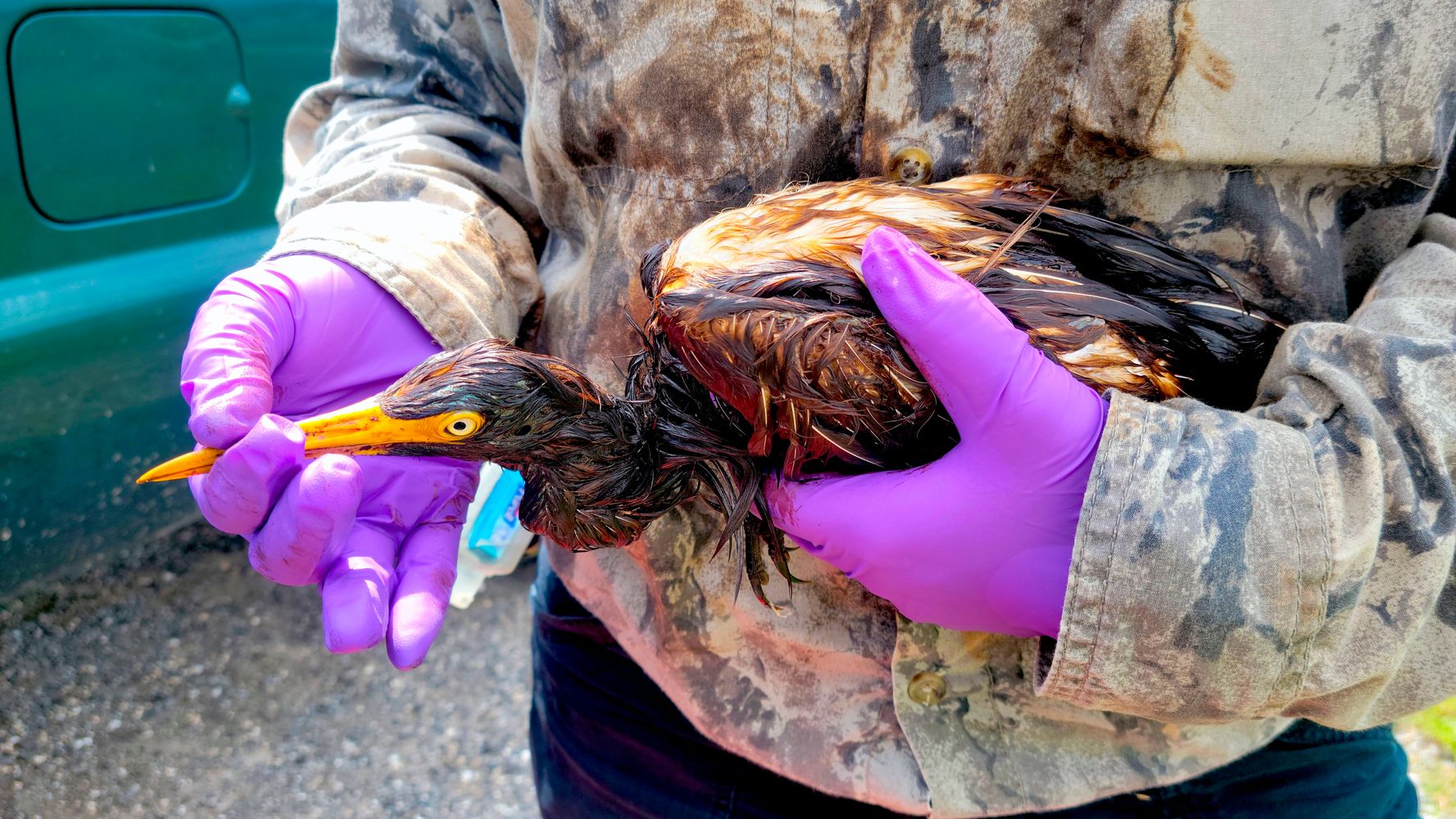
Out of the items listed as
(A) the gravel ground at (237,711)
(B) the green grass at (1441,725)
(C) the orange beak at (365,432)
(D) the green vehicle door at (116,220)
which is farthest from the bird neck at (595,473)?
(B) the green grass at (1441,725)

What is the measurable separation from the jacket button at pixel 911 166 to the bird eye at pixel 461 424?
2.01ft

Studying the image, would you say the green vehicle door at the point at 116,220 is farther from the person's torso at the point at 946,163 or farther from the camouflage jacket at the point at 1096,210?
the person's torso at the point at 946,163

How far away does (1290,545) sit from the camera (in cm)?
98

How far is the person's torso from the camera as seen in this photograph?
1.11 m

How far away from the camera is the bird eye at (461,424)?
4.06 feet

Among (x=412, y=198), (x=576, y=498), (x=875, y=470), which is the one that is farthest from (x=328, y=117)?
(x=875, y=470)

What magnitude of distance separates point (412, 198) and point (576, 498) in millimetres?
537

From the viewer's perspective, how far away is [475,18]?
1.68m

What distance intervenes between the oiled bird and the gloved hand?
6cm

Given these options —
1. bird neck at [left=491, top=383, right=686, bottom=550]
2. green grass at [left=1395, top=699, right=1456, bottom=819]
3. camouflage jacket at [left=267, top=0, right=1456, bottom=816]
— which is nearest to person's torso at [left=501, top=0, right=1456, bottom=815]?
camouflage jacket at [left=267, top=0, right=1456, bottom=816]

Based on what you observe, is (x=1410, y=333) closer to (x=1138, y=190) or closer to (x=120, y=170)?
(x=1138, y=190)

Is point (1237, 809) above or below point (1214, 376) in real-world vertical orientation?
below

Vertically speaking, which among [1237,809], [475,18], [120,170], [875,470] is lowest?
[120,170]

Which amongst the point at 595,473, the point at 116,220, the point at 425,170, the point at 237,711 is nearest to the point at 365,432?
the point at 595,473
